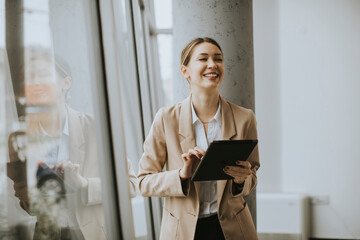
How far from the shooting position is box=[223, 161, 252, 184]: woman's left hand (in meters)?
1.06

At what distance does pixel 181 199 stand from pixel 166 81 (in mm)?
2688

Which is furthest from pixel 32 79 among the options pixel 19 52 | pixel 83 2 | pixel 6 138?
pixel 83 2

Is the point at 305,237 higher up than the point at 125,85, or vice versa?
the point at 125,85

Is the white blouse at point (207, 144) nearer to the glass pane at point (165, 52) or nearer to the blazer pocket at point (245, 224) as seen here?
the blazer pocket at point (245, 224)

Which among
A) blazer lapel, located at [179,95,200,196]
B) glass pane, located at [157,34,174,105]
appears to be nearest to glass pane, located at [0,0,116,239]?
blazer lapel, located at [179,95,200,196]

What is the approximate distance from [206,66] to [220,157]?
1.22 feet

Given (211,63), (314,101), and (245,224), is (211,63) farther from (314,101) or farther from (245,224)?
(314,101)

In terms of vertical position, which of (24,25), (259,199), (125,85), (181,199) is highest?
(24,25)

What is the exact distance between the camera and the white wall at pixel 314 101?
309 centimetres

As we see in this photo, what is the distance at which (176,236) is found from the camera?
117 centimetres

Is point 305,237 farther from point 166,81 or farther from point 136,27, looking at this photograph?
point 136,27

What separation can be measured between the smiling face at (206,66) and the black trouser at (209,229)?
543 mm

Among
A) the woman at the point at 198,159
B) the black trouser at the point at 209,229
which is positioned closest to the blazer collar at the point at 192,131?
the woman at the point at 198,159

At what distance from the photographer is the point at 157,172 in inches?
45.3
